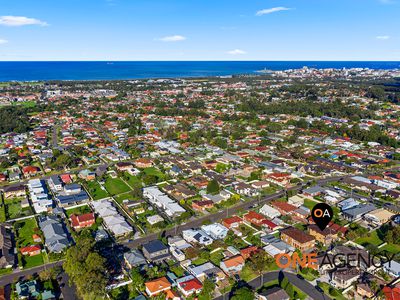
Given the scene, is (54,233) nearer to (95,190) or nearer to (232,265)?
(95,190)

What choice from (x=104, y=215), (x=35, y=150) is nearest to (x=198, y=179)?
(x=104, y=215)

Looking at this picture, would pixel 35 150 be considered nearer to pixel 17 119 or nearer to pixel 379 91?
pixel 17 119

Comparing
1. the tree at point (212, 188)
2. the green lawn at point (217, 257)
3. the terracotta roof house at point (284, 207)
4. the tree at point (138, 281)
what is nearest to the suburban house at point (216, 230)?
the green lawn at point (217, 257)

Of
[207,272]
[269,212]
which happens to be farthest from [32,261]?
[269,212]

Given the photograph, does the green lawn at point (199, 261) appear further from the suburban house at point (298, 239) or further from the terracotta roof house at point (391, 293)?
the terracotta roof house at point (391, 293)

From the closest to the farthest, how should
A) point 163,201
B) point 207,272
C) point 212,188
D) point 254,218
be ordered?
point 207,272, point 254,218, point 163,201, point 212,188

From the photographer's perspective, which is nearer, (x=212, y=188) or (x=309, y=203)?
(x=309, y=203)
